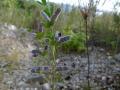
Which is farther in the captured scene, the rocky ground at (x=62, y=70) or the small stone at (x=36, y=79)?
the small stone at (x=36, y=79)

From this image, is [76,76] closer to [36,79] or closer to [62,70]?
[62,70]

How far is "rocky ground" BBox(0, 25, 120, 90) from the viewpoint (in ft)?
12.6

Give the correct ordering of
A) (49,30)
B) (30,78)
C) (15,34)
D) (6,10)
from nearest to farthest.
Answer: (49,30)
(30,78)
(15,34)
(6,10)

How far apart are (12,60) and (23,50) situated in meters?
0.70

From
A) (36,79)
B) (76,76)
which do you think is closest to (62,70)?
(76,76)

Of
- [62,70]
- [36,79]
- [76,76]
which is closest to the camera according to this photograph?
[36,79]

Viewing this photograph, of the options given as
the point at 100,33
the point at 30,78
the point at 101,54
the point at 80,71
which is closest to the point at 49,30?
the point at 30,78

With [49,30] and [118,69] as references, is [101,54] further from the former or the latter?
[49,30]

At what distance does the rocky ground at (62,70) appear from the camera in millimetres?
3838

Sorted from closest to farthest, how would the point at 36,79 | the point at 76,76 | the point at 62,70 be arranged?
the point at 36,79, the point at 76,76, the point at 62,70

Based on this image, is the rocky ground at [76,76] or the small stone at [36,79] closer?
the rocky ground at [76,76]

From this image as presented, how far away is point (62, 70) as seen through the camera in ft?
14.3

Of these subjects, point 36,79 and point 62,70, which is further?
point 62,70

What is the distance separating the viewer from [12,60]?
4.88m
